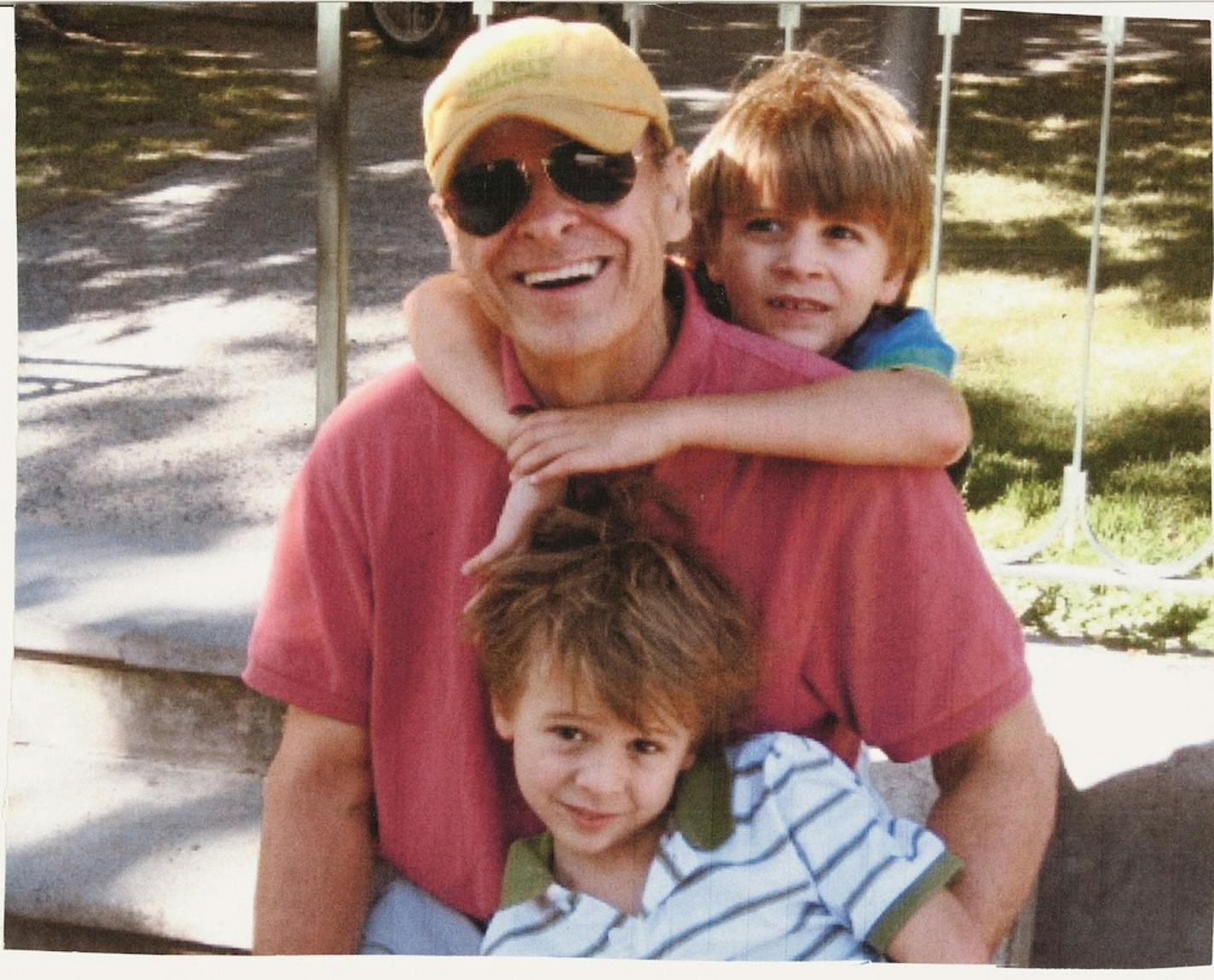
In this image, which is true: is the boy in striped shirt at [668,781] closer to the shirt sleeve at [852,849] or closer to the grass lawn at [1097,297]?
the shirt sleeve at [852,849]

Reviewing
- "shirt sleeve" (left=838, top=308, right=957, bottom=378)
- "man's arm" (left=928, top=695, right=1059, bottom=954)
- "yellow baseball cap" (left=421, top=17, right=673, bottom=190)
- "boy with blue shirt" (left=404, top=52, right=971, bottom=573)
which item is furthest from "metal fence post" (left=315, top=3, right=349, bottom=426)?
"man's arm" (left=928, top=695, right=1059, bottom=954)

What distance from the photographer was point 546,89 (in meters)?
1.36

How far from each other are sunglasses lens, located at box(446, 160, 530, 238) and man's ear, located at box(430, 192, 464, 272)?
3 centimetres

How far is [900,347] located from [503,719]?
1.64 ft

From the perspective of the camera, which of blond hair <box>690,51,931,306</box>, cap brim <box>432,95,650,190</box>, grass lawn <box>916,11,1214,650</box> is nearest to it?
cap brim <box>432,95,650,190</box>

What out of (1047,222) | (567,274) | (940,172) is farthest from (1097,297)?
(567,274)

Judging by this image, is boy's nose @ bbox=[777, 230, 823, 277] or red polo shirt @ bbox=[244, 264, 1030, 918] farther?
boy's nose @ bbox=[777, 230, 823, 277]

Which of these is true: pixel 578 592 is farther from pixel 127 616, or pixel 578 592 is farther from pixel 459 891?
pixel 127 616

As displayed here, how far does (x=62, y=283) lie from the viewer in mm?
1739

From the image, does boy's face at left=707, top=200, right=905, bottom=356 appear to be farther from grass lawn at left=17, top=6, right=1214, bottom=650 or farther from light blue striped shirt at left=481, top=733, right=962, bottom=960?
light blue striped shirt at left=481, top=733, right=962, bottom=960

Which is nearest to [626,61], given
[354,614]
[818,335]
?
[818,335]

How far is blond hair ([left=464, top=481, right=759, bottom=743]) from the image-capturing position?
1451 mm

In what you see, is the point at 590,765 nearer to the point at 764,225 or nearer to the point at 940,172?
the point at 764,225

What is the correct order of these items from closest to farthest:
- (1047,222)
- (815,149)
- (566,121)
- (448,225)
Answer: (566,121) < (448,225) < (815,149) < (1047,222)
